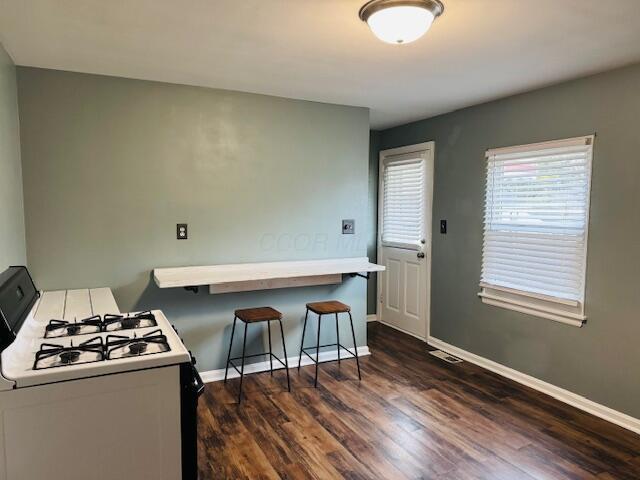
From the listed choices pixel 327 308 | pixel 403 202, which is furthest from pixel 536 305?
pixel 403 202

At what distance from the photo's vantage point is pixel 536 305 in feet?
10.9

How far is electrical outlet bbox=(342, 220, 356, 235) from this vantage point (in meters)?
3.93

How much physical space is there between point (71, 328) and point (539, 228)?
312cm

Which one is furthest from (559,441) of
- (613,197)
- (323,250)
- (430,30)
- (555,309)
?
(430,30)

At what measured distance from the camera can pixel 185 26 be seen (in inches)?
85.2

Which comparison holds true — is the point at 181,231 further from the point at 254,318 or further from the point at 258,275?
the point at 254,318

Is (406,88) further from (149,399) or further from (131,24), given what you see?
(149,399)

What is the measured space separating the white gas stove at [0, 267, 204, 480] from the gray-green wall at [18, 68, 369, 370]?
49.7 inches

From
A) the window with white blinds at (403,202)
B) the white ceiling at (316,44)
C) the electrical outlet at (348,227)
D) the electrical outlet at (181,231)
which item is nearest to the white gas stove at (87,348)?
the electrical outlet at (181,231)

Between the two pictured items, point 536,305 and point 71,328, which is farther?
point 536,305

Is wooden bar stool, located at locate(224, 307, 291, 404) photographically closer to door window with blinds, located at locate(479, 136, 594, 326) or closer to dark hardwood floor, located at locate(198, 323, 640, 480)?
dark hardwood floor, located at locate(198, 323, 640, 480)

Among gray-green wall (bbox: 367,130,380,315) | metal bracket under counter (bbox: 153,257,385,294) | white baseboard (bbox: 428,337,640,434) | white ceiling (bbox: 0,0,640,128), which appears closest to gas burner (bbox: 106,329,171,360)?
metal bracket under counter (bbox: 153,257,385,294)

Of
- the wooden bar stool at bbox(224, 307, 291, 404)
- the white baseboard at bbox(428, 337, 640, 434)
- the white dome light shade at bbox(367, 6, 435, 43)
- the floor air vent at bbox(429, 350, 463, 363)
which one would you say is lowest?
the floor air vent at bbox(429, 350, 463, 363)

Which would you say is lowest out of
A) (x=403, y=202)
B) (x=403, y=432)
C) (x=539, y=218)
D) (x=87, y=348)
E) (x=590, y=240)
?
(x=403, y=432)
